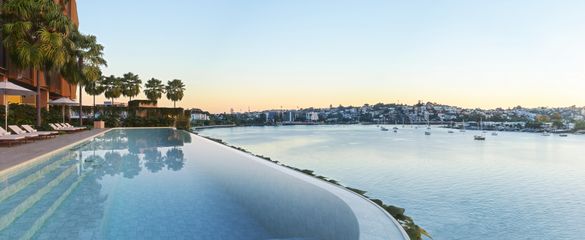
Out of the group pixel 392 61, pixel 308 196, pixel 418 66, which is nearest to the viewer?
Result: pixel 308 196

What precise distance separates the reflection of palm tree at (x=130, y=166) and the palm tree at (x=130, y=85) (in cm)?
4027

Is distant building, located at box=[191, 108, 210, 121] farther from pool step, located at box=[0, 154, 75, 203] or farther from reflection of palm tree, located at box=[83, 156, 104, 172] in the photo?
pool step, located at box=[0, 154, 75, 203]

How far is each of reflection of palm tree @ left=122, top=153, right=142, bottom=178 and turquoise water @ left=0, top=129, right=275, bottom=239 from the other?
23 millimetres

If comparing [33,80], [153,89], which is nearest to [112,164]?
[33,80]

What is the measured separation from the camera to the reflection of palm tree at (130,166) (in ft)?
28.2

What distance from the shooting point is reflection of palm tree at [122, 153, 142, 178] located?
338 inches

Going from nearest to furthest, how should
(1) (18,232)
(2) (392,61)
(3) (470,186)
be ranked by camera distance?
(1) (18,232) < (3) (470,186) < (2) (392,61)

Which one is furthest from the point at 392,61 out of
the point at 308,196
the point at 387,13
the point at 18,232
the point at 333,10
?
the point at 18,232

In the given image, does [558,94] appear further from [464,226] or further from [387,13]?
[464,226]

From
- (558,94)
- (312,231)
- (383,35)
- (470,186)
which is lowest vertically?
(470,186)

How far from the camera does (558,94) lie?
56.8m

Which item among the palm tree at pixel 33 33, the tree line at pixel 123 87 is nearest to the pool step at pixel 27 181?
the palm tree at pixel 33 33

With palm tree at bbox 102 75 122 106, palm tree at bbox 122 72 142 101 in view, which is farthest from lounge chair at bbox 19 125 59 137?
palm tree at bbox 122 72 142 101

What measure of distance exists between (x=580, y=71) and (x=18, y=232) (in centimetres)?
6364
